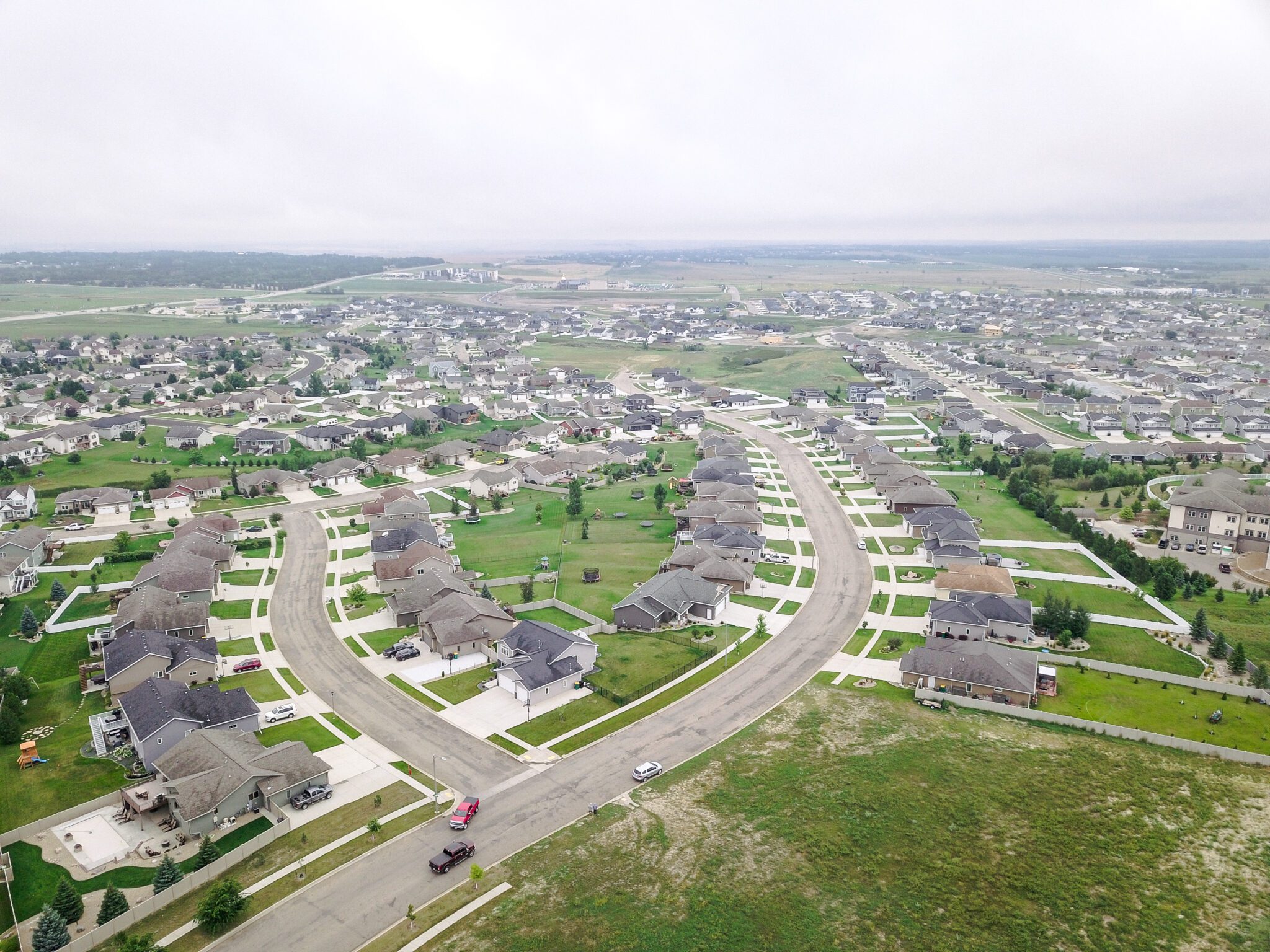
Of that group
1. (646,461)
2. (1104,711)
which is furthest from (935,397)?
(1104,711)

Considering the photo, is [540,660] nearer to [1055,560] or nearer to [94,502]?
[1055,560]

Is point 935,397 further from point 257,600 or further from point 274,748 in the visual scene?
point 274,748

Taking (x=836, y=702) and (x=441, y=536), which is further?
(x=441, y=536)

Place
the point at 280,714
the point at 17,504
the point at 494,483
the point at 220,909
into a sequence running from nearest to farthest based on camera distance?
the point at 220,909, the point at 280,714, the point at 17,504, the point at 494,483

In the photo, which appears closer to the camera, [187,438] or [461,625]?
[461,625]

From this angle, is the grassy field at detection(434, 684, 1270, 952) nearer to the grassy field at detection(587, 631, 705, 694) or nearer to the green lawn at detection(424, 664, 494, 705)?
the grassy field at detection(587, 631, 705, 694)

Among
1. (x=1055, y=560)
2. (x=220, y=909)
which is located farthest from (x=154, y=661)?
(x=1055, y=560)

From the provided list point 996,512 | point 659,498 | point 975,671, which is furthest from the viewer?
point 659,498

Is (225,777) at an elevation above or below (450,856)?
above
